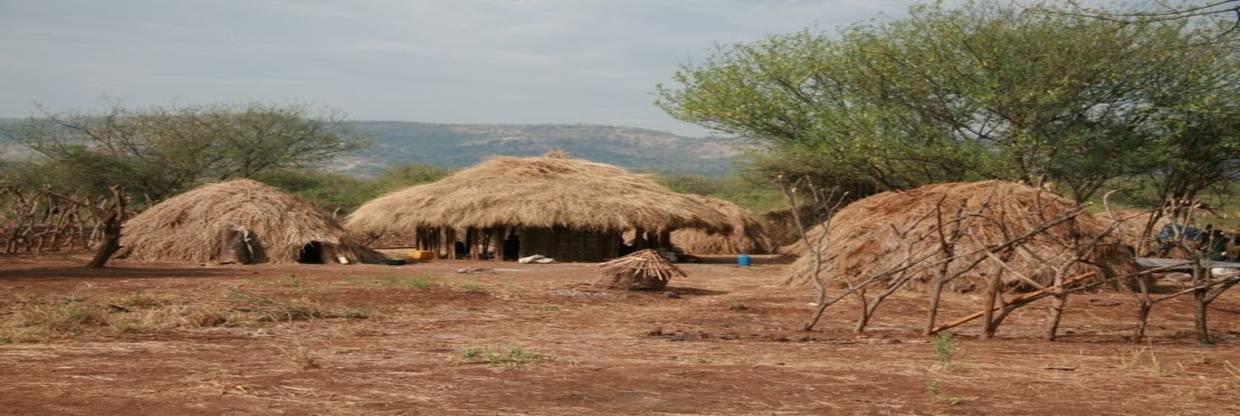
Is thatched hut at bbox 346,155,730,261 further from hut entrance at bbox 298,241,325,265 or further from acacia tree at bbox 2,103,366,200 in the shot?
acacia tree at bbox 2,103,366,200

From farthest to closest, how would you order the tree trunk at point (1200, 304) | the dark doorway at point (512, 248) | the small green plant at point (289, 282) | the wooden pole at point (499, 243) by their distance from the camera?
the dark doorway at point (512, 248) → the wooden pole at point (499, 243) → the small green plant at point (289, 282) → the tree trunk at point (1200, 304)

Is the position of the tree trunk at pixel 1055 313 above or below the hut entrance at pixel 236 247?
below

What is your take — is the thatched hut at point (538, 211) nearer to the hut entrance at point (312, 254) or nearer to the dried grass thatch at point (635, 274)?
the hut entrance at point (312, 254)

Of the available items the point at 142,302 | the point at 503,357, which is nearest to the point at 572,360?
the point at 503,357

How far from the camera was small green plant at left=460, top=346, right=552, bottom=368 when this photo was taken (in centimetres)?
768

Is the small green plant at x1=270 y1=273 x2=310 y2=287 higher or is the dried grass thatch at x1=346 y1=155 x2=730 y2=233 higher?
the dried grass thatch at x1=346 y1=155 x2=730 y2=233

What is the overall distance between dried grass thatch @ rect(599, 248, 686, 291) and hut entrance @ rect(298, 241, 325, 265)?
8969 millimetres

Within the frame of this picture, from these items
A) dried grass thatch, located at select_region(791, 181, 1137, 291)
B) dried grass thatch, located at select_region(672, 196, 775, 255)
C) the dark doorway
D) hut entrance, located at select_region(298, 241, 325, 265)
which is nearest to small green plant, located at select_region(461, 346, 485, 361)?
dried grass thatch, located at select_region(791, 181, 1137, 291)

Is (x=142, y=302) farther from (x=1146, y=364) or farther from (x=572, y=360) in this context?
(x=1146, y=364)

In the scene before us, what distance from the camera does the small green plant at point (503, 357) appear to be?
303 inches

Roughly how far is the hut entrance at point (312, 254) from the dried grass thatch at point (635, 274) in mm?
8969

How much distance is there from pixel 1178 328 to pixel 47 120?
126ft

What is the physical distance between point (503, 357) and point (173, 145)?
32.9m

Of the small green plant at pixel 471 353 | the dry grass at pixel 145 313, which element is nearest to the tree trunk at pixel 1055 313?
the small green plant at pixel 471 353
